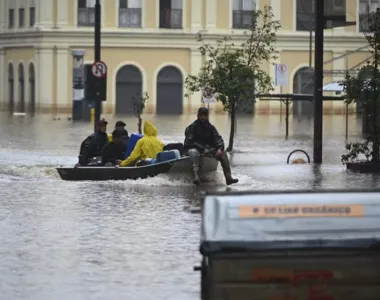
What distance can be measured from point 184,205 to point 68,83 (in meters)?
64.1

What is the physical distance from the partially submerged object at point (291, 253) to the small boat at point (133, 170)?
14.3 m

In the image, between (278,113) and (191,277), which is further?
(278,113)

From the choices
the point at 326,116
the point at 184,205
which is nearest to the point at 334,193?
the point at 184,205

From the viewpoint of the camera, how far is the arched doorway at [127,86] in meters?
82.9

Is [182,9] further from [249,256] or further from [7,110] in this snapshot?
[249,256]

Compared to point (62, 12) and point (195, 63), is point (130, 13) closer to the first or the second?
point (62, 12)

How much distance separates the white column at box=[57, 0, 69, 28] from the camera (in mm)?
83375

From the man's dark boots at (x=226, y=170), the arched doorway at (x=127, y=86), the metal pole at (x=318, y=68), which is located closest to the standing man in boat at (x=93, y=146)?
the man's dark boots at (x=226, y=170)

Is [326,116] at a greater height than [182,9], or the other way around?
[182,9]

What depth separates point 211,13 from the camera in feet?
278

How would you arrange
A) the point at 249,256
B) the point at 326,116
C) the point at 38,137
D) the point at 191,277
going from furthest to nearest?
the point at 326,116
the point at 38,137
the point at 191,277
the point at 249,256

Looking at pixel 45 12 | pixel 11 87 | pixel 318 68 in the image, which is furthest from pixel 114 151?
pixel 11 87

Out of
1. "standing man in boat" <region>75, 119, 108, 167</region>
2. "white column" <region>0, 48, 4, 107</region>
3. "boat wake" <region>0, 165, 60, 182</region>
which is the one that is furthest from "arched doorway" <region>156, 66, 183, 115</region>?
"standing man in boat" <region>75, 119, 108, 167</region>

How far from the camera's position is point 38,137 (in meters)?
46.5
